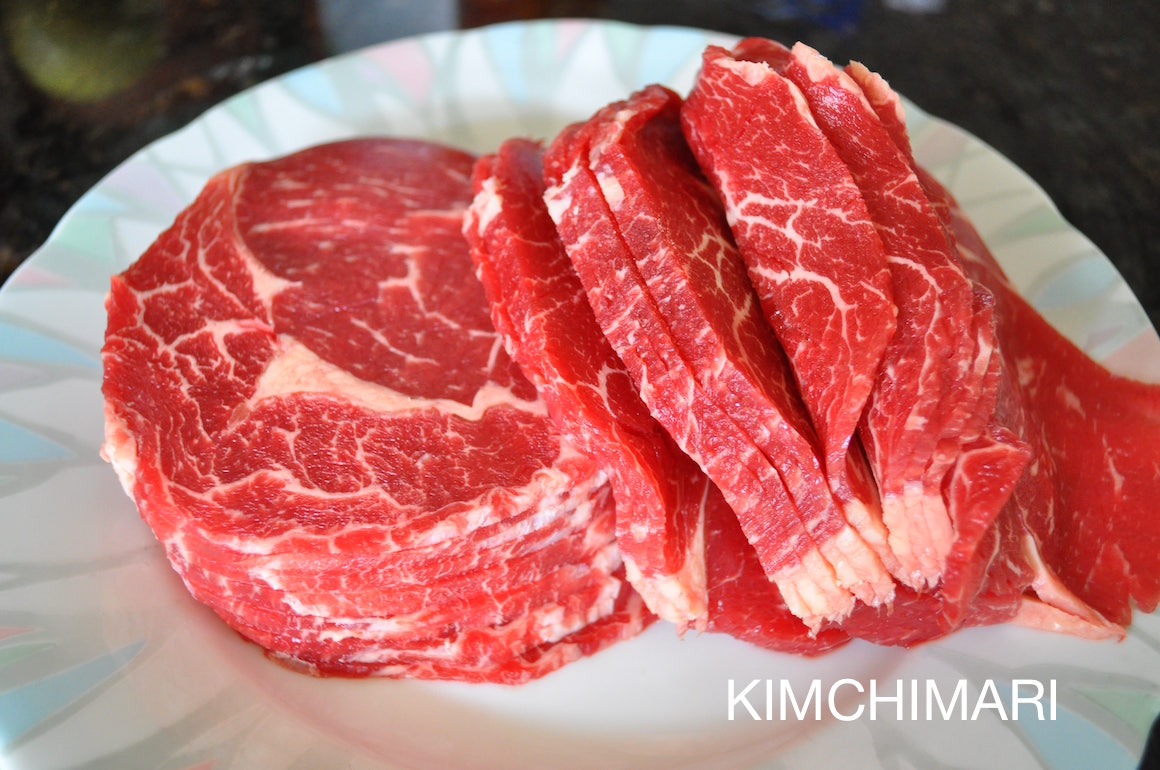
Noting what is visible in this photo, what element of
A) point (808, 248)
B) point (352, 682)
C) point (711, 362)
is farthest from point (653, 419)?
point (352, 682)

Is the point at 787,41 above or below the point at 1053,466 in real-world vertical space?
above

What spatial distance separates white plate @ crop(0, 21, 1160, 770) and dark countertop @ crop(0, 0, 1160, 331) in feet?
3.69

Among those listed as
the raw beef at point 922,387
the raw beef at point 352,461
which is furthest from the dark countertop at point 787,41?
the raw beef at point 922,387

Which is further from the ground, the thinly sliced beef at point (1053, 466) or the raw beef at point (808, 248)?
the raw beef at point (808, 248)

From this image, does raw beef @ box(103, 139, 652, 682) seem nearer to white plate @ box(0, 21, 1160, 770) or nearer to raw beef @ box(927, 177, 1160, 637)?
white plate @ box(0, 21, 1160, 770)

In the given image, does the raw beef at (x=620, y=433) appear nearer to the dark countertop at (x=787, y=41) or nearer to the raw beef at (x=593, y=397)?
the raw beef at (x=593, y=397)

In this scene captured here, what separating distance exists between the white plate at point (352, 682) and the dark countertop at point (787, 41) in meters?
1.13

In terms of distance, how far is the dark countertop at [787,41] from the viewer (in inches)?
189

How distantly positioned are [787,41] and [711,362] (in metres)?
3.59

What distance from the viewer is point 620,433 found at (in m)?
2.80

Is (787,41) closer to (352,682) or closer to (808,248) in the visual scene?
(808,248)

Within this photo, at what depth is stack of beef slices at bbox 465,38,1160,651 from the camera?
267 cm

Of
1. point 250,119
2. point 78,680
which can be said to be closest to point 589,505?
point 78,680

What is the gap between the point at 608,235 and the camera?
2902 millimetres
